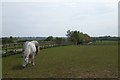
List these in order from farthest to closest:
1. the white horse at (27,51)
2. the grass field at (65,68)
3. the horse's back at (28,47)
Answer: the horse's back at (28,47) → the white horse at (27,51) → the grass field at (65,68)

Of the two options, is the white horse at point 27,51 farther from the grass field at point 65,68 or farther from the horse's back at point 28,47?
the grass field at point 65,68

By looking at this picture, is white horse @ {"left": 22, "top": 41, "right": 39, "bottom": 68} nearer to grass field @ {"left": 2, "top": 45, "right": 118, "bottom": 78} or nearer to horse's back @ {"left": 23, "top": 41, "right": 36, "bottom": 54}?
horse's back @ {"left": 23, "top": 41, "right": 36, "bottom": 54}

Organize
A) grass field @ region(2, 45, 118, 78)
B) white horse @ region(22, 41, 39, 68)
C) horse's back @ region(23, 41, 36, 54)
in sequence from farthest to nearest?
horse's back @ region(23, 41, 36, 54), white horse @ region(22, 41, 39, 68), grass field @ region(2, 45, 118, 78)

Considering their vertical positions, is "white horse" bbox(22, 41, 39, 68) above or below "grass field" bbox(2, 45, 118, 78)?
above

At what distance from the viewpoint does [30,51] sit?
12.0 metres

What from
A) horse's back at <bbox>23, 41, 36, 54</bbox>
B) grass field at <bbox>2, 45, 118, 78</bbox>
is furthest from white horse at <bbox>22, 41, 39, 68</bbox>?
grass field at <bbox>2, 45, 118, 78</bbox>

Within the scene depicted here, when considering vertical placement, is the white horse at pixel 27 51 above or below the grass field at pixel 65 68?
above

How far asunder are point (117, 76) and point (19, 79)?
11.4 feet

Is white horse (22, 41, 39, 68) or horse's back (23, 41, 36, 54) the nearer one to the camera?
white horse (22, 41, 39, 68)

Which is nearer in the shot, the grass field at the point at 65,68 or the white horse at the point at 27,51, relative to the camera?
the grass field at the point at 65,68

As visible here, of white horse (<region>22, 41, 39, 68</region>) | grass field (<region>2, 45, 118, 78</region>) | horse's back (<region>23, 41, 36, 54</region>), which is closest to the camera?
grass field (<region>2, 45, 118, 78</region>)

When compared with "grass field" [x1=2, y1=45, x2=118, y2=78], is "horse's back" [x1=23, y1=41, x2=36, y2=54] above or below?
above

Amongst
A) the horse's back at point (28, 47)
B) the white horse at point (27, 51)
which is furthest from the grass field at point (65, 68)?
the horse's back at point (28, 47)

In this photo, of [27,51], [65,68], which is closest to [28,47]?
[27,51]
